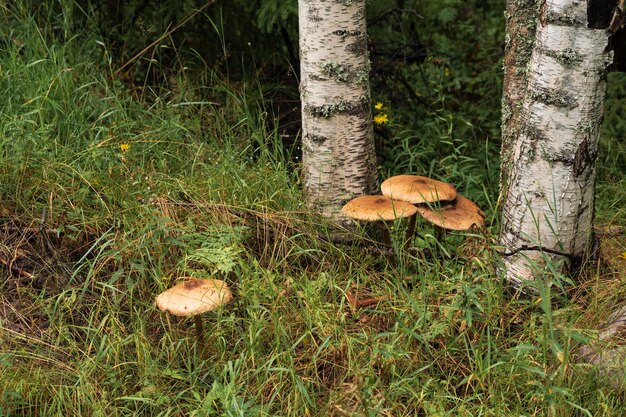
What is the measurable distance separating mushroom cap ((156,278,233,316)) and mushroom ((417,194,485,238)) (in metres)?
1.06

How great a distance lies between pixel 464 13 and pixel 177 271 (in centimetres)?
617

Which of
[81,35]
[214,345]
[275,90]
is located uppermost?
[81,35]

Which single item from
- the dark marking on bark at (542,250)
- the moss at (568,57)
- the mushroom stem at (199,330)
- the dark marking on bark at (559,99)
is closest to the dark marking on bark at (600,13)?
the moss at (568,57)

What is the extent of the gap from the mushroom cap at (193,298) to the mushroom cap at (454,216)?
106cm

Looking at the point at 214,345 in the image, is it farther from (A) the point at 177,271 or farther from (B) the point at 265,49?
(B) the point at 265,49

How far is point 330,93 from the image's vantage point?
4.09m

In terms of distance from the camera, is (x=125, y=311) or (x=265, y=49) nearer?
(x=125, y=311)

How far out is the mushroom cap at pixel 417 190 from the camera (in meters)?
3.75

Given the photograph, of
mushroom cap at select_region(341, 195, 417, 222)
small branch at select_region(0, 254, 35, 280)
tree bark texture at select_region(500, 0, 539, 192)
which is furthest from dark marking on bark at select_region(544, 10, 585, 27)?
small branch at select_region(0, 254, 35, 280)

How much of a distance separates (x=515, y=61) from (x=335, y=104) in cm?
95

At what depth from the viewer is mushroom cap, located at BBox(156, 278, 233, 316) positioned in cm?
313

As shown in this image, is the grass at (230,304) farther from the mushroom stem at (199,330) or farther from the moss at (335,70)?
the moss at (335,70)

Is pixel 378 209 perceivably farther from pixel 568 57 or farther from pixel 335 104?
pixel 568 57

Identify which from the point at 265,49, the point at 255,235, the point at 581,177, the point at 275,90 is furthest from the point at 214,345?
the point at 265,49
